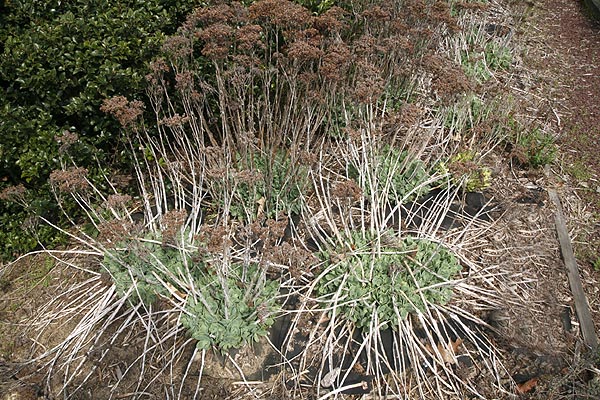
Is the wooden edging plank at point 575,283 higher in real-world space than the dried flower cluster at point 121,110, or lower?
lower

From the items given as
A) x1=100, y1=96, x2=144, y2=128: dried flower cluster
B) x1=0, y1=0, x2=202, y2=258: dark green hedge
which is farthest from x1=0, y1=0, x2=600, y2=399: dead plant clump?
x1=0, y1=0, x2=202, y2=258: dark green hedge

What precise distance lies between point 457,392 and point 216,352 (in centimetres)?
153

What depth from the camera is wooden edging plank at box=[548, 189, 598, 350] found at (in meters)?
3.23

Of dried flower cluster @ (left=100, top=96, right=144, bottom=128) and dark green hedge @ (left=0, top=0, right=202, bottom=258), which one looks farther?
dark green hedge @ (left=0, top=0, right=202, bottom=258)

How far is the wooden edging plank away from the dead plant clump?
0.28ft

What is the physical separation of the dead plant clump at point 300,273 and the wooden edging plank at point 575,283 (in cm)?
8

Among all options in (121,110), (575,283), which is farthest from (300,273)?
(575,283)

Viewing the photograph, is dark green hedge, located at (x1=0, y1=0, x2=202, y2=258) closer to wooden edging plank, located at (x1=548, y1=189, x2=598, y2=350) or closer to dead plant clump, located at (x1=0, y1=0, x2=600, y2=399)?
dead plant clump, located at (x1=0, y1=0, x2=600, y2=399)

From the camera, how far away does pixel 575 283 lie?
11.6 feet

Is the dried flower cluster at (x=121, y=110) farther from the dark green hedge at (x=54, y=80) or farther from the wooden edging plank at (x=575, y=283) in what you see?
the wooden edging plank at (x=575, y=283)

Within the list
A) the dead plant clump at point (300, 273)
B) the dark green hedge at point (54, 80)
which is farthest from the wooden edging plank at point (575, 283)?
the dark green hedge at point (54, 80)

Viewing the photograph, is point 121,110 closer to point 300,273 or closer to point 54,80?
point 54,80

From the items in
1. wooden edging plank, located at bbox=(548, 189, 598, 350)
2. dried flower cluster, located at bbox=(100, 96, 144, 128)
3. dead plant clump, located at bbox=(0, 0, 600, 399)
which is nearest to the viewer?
dead plant clump, located at bbox=(0, 0, 600, 399)

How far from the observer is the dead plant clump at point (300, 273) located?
289 cm
